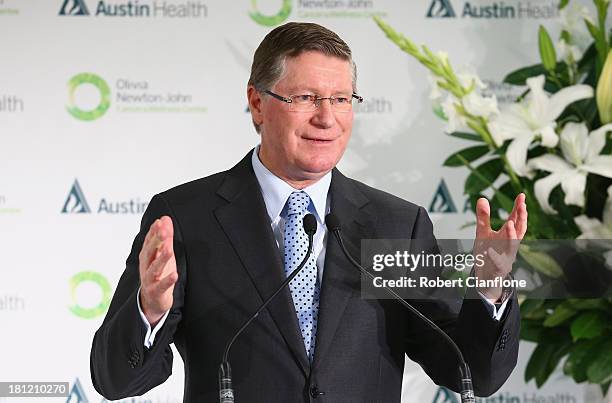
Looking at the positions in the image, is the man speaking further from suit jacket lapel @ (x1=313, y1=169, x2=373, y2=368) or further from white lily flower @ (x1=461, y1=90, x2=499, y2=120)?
white lily flower @ (x1=461, y1=90, x2=499, y2=120)

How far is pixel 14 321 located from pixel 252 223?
6.41ft

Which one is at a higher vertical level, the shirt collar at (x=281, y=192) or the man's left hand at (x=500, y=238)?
the shirt collar at (x=281, y=192)

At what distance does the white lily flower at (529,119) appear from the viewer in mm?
3105

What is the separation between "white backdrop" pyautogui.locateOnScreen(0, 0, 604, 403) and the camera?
3.59m

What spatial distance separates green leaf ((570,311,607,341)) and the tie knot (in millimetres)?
1304

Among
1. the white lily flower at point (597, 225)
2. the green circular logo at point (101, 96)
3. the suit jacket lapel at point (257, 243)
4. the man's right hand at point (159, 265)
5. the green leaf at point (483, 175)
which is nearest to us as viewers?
the man's right hand at point (159, 265)

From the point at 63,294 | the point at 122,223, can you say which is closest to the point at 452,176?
the point at 122,223

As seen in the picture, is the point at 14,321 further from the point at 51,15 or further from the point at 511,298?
the point at 511,298

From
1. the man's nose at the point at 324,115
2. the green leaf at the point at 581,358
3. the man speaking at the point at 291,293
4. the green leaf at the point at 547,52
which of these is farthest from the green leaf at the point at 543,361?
the man's nose at the point at 324,115

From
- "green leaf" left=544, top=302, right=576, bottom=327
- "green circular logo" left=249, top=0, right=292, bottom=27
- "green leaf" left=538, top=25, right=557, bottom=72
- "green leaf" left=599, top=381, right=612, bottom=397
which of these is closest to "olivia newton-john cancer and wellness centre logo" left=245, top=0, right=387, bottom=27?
"green circular logo" left=249, top=0, right=292, bottom=27

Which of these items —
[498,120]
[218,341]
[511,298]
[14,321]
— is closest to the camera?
[511,298]

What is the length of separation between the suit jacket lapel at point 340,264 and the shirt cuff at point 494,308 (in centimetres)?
27

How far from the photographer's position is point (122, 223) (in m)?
3.63

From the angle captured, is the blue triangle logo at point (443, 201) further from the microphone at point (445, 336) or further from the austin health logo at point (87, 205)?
the microphone at point (445, 336)
